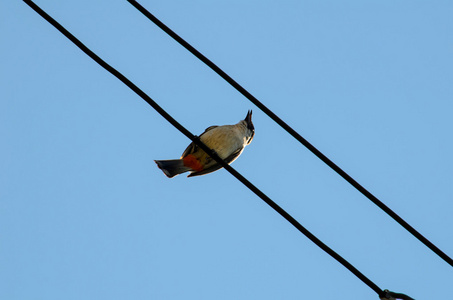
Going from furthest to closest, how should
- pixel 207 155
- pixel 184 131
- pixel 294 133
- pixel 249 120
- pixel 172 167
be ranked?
pixel 249 120 → pixel 207 155 → pixel 172 167 → pixel 184 131 → pixel 294 133

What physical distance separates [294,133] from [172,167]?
3.12 m

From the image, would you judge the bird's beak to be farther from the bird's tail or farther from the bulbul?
the bird's tail

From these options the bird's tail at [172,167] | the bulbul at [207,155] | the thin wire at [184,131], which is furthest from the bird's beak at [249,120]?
the thin wire at [184,131]

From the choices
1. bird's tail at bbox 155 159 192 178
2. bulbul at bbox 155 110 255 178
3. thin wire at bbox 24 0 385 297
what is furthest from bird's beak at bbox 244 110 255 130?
thin wire at bbox 24 0 385 297

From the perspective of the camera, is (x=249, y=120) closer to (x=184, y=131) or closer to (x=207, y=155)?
(x=207, y=155)

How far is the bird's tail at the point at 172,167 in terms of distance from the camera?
6.93 meters

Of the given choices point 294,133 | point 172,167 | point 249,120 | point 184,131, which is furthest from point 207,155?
point 294,133

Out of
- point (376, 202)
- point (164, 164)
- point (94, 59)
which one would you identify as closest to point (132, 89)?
point (94, 59)

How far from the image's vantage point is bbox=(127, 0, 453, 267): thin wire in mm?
3768

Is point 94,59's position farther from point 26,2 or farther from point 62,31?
point 26,2

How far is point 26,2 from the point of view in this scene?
4055 mm

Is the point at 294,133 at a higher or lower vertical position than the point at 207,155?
lower

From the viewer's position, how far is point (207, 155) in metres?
7.21

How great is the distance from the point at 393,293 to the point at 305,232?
2.15 ft
